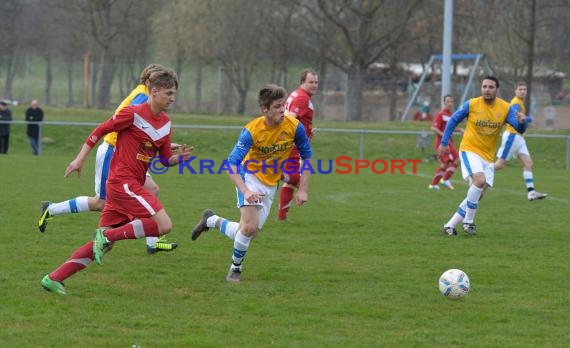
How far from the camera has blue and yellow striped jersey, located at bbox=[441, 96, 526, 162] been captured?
11.1 m

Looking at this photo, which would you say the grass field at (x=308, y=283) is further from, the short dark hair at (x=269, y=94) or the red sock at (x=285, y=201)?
the short dark hair at (x=269, y=94)

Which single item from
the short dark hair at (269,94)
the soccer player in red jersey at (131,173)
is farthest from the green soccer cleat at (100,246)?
the short dark hair at (269,94)

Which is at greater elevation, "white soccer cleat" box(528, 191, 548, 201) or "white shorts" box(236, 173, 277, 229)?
"white shorts" box(236, 173, 277, 229)

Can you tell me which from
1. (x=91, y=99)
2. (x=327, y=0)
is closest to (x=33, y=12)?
(x=91, y=99)

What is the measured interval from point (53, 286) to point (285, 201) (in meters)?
5.39

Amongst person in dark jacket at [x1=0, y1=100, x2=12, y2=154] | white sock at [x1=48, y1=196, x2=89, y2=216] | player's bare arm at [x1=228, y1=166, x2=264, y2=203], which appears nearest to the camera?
player's bare arm at [x1=228, y1=166, x2=264, y2=203]

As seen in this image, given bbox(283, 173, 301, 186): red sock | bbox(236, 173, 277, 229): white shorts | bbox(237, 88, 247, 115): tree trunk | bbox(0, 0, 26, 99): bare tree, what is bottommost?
bbox(283, 173, 301, 186): red sock

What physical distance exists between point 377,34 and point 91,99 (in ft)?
37.3

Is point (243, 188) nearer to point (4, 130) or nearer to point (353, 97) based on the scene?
point (4, 130)

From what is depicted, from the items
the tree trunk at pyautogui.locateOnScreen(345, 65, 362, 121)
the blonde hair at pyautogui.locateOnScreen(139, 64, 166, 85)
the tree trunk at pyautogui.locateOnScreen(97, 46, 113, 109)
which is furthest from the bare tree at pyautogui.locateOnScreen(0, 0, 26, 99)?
the blonde hair at pyautogui.locateOnScreen(139, 64, 166, 85)

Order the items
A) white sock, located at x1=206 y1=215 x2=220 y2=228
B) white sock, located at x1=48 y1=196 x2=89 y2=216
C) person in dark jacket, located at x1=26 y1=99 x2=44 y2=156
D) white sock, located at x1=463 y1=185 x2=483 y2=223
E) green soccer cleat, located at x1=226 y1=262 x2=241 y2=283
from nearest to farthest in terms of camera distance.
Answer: green soccer cleat, located at x1=226 y1=262 x2=241 y2=283, white sock, located at x1=206 y1=215 x2=220 y2=228, white sock, located at x1=48 y1=196 x2=89 y2=216, white sock, located at x1=463 y1=185 x2=483 y2=223, person in dark jacket, located at x1=26 y1=99 x2=44 y2=156

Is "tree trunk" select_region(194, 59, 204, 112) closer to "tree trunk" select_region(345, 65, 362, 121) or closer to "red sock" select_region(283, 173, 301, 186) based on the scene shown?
"tree trunk" select_region(345, 65, 362, 121)

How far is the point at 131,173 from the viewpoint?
23.2 feet

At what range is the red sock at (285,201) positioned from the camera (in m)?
12.1
